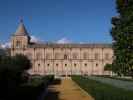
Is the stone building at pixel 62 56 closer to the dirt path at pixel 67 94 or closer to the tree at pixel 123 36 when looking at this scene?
the dirt path at pixel 67 94

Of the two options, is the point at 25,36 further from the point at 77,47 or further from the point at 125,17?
the point at 125,17

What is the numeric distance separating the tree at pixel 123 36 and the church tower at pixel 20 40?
62.8 m

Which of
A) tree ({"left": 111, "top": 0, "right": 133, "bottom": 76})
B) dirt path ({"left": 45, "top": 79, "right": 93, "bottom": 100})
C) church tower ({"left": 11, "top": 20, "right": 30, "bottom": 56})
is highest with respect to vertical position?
church tower ({"left": 11, "top": 20, "right": 30, "bottom": 56})

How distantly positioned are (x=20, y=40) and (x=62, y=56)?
427 inches

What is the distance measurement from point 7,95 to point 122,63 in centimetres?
652

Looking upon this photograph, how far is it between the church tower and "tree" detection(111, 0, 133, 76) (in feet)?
206

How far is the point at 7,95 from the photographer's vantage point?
39.8ft

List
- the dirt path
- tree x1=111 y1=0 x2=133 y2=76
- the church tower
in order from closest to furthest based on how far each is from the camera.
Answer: tree x1=111 y1=0 x2=133 y2=76 → the dirt path → the church tower

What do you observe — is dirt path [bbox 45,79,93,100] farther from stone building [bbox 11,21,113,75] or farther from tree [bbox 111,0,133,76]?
stone building [bbox 11,21,113,75]

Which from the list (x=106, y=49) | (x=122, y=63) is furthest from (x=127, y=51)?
(x=106, y=49)

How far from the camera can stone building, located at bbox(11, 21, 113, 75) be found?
260 ft

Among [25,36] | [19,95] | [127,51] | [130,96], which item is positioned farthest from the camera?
[25,36]

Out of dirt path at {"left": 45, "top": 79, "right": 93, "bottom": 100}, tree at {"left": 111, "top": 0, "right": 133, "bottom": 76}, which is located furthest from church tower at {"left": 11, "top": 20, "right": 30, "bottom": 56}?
tree at {"left": 111, "top": 0, "right": 133, "bottom": 76}

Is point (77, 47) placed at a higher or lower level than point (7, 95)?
higher
